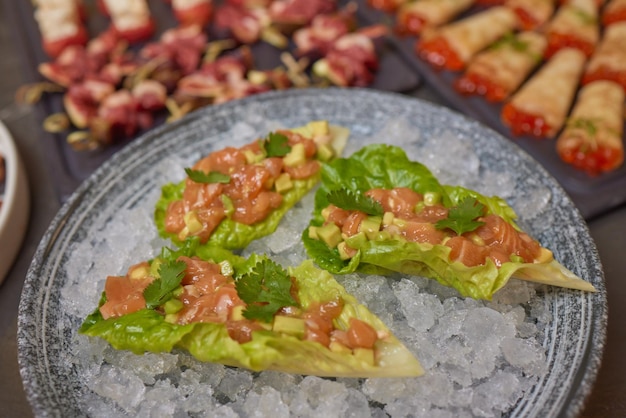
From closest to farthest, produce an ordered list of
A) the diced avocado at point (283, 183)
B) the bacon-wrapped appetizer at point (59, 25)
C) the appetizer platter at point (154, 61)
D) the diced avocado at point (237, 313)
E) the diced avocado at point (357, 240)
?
the diced avocado at point (237, 313)
the diced avocado at point (357, 240)
the diced avocado at point (283, 183)
the appetizer platter at point (154, 61)
the bacon-wrapped appetizer at point (59, 25)

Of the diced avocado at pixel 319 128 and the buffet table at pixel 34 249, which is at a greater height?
the diced avocado at pixel 319 128

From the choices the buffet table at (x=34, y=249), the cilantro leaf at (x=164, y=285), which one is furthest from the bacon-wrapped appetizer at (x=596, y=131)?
the cilantro leaf at (x=164, y=285)

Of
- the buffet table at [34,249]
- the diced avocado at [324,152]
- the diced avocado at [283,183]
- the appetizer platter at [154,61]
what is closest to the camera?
the buffet table at [34,249]

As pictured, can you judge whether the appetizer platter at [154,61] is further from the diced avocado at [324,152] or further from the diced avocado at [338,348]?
the diced avocado at [338,348]

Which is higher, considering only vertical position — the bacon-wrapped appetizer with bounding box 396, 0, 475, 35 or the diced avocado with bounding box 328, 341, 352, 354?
the bacon-wrapped appetizer with bounding box 396, 0, 475, 35

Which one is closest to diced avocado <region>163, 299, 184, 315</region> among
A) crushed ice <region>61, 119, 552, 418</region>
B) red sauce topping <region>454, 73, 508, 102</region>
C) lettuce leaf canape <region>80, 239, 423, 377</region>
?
lettuce leaf canape <region>80, 239, 423, 377</region>

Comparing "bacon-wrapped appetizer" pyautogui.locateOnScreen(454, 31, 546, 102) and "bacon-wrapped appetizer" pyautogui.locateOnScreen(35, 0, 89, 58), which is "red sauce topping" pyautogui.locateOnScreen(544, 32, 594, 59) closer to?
"bacon-wrapped appetizer" pyautogui.locateOnScreen(454, 31, 546, 102)
